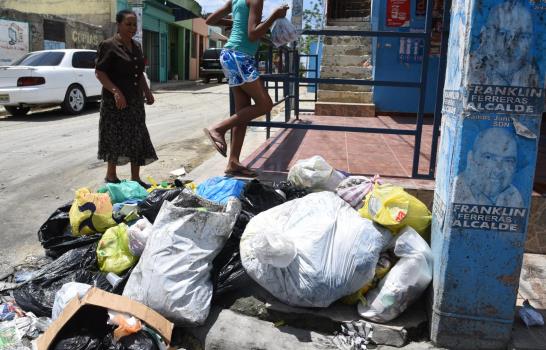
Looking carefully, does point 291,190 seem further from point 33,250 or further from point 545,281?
point 33,250

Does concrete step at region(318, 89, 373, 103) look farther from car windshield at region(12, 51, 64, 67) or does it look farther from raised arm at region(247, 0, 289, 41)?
car windshield at region(12, 51, 64, 67)

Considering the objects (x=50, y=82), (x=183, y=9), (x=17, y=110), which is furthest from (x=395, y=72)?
(x=183, y=9)

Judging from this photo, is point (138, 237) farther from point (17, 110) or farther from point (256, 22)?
point (17, 110)

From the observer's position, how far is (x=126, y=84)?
445 centimetres

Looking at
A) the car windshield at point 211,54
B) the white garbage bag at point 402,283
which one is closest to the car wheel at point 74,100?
the white garbage bag at point 402,283

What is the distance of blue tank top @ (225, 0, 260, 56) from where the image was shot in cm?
361

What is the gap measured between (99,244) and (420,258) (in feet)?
6.33

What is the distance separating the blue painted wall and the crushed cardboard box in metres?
6.73

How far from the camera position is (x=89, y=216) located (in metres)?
3.30

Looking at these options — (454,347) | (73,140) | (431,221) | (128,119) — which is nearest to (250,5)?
(128,119)

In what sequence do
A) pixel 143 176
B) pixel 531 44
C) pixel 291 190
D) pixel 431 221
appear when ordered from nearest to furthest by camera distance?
pixel 531 44 < pixel 431 221 < pixel 291 190 < pixel 143 176

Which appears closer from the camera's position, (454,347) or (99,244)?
(454,347)

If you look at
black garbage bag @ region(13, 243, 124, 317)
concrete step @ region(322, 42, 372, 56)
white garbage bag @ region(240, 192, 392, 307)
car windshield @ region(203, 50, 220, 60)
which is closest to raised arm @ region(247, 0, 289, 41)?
white garbage bag @ region(240, 192, 392, 307)

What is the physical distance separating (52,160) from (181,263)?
482 cm
